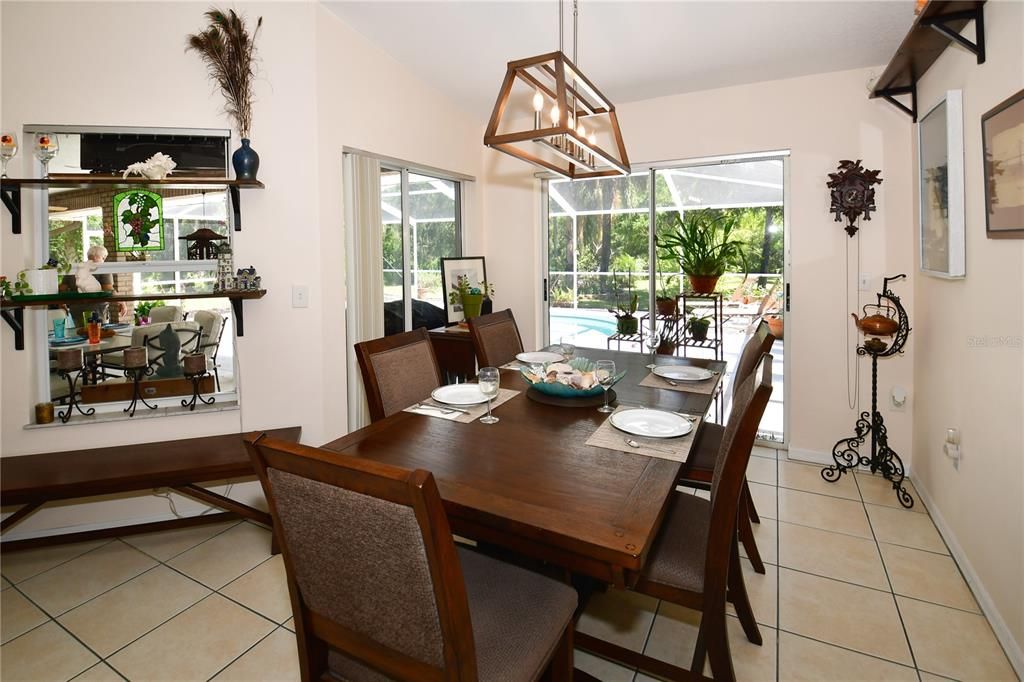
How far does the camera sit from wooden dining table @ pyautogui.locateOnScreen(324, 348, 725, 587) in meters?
1.15

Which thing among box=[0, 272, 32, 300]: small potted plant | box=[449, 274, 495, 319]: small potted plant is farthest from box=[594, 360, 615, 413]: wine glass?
box=[0, 272, 32, 300]: small potted plant

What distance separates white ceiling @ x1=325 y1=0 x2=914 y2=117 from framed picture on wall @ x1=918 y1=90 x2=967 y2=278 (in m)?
0.61

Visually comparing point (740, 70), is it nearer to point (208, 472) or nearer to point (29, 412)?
point (208, 472)

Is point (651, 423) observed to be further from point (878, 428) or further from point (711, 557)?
point (878, 428)

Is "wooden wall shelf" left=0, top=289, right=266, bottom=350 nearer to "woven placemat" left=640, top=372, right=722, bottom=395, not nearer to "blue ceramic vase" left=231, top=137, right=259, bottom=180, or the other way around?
"blue ceramic vase" left=231, top=137, right=259, bottom=180

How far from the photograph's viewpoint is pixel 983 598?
6.57 feet

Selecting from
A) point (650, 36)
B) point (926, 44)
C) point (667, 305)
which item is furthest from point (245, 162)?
point (926, 44)

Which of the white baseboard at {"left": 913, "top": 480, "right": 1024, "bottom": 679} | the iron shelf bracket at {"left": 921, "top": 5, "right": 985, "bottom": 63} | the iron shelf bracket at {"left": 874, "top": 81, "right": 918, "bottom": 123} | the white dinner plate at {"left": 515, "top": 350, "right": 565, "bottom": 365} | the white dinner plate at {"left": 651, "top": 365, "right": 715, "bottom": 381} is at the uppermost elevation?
the iron shelf bracket at {"left": 874, "top": 81, "right": 918, "bottom": 123}

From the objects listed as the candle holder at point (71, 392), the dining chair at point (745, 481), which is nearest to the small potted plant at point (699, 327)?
the dining chair at point (745, 481)

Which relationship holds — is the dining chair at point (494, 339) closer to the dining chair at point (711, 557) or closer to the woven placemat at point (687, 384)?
the woven placemat at point (687, 384)

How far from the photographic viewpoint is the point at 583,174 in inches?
107

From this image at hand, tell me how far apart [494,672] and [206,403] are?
94.7 inches

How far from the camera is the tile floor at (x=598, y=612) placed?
179 centimetres

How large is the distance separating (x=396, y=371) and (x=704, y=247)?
2489mm
